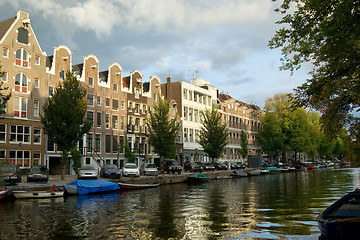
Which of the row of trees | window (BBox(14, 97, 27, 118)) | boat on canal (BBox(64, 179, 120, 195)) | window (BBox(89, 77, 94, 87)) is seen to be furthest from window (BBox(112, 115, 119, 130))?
the row of trees

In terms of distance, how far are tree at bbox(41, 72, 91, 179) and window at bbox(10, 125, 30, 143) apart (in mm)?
7042

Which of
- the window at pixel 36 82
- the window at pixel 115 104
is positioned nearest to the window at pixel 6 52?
the window at pixel 36 82

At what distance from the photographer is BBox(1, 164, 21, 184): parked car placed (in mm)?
29061

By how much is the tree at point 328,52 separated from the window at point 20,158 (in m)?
34.3

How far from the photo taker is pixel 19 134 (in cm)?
4103

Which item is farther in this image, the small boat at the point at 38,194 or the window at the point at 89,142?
the window at the point at 89,142

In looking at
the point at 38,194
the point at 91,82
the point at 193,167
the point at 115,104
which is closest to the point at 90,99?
the point at 91,82

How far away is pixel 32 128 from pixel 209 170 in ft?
97.2

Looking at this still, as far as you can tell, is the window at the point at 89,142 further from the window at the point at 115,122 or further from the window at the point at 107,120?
A: the window at the point at 115,122

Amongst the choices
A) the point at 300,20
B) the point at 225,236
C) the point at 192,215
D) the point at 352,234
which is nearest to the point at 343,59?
the point at 300,20

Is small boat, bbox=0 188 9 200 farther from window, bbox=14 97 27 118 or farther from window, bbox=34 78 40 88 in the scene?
window, bbox=34 78 40 88

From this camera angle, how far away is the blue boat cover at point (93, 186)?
30.5 meters

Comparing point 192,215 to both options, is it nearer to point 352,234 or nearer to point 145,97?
point 352,234

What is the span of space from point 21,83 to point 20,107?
3.02 meters
